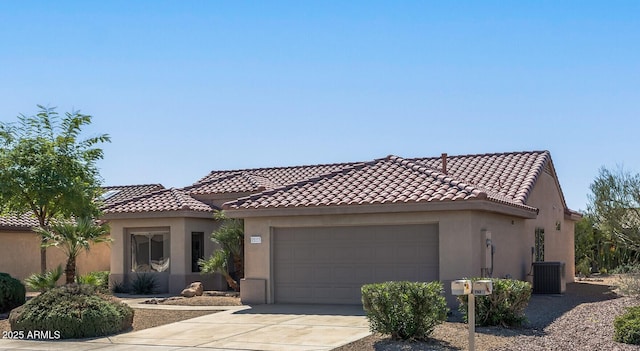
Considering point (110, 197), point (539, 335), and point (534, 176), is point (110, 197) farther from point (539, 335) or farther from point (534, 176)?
point (539, 335)

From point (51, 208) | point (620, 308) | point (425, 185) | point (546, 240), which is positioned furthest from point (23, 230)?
point (620, 308)

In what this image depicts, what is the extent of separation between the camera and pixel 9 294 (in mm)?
19047

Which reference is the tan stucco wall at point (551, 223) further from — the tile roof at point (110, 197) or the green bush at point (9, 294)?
the tile roof at point (110, 197)

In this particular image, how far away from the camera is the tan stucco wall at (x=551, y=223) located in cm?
2527

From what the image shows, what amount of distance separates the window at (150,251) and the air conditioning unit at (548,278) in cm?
1206

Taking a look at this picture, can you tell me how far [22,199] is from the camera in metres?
24.1

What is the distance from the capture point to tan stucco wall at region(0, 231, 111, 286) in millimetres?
29328

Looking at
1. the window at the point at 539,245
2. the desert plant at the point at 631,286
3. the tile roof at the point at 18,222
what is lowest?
the desert plant at the point at 631,286

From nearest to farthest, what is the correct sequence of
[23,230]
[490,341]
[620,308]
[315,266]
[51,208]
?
[490,341], [620,308], [315,266], [51,208], [23,230]

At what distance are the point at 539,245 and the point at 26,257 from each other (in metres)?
19.6

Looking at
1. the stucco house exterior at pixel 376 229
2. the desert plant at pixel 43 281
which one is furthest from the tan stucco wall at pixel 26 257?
the desert plant at pixel 43 281

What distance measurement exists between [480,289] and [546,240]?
1669 cm

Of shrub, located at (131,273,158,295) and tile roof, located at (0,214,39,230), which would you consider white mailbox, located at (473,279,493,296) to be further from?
tile roof, located at (0,214,39,230)

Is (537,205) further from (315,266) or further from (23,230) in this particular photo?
(23,230)
